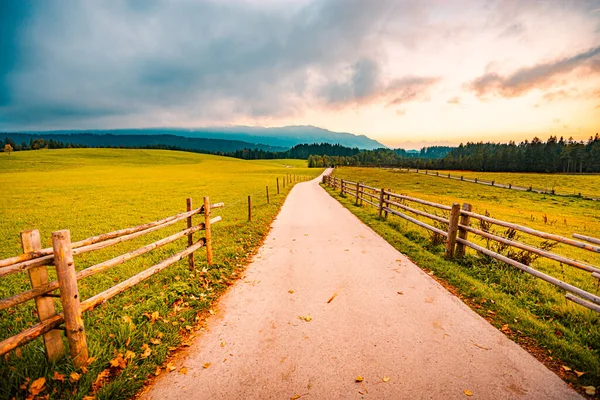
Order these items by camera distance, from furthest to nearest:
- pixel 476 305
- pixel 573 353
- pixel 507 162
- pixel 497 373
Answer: pixel 507 162 < pixel 476 305 < pixel 573 353 < pixel 497 373

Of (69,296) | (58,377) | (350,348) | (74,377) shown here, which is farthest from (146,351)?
(350,348)

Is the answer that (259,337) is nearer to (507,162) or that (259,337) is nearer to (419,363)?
(419,363)

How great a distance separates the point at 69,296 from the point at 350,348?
371cm

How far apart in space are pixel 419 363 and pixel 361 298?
68.7 inches

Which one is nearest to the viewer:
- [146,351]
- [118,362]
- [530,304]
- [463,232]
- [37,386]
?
[37,386]

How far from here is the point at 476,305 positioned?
16.2 feet

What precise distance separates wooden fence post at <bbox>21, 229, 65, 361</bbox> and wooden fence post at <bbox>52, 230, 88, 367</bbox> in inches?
6.0

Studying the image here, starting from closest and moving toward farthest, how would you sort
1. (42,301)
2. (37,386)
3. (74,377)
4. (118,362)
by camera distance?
(37,386) < (74,377) < (42,301) < (118,362)

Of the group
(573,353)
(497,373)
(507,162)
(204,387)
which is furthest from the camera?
(507,162)

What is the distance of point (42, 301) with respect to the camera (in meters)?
3.09

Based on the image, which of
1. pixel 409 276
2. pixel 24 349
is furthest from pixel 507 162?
pixel 24 349

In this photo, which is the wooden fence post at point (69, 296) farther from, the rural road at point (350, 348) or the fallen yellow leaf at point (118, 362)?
the rural road at point (350, 348)

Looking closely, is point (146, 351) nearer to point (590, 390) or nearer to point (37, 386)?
point (37, 386)

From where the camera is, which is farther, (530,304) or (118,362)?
(530,304)
